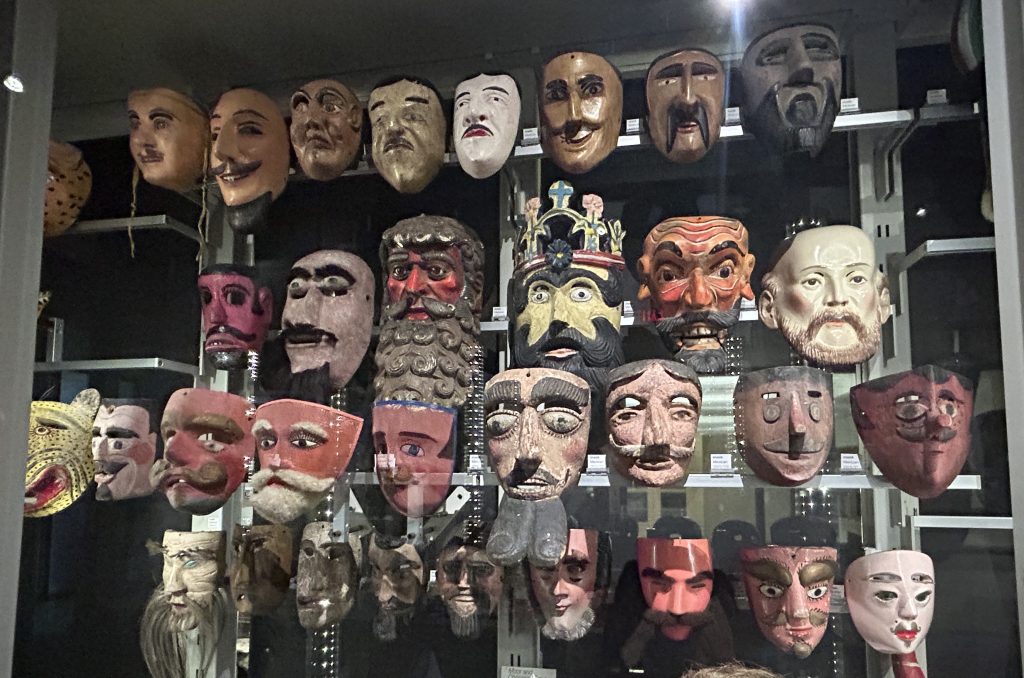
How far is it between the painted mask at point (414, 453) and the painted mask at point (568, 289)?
23 centimetres

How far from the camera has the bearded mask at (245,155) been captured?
2023 millimetres

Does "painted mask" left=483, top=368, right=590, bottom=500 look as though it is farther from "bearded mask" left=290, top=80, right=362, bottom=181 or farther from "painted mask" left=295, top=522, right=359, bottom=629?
"bearded mask" left=290, top=80, right=362, bottom=181

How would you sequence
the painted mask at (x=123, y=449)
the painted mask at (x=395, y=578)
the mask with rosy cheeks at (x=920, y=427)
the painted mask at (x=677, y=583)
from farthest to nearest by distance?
the painted mask at (x=123, y=449), the painted mask at (x=395, y=578), the painted mask at (x=677, y=583), the mask with rosy cheeks at (x=920, y=427)

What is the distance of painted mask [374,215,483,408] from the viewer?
183cm

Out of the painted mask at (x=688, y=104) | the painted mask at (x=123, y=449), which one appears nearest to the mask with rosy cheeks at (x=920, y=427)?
the painted mask at (x=688, y=104)

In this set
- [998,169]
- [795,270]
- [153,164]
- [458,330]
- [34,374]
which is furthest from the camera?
[153,164]

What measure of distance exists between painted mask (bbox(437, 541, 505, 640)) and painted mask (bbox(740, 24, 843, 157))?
1.13 meters

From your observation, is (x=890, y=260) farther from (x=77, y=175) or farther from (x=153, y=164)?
(x=77, y=175)

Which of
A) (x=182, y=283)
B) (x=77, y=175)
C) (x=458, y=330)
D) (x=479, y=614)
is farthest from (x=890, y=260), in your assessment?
(x=77, y=175)

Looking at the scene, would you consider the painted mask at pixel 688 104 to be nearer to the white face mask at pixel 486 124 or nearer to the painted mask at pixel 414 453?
the white face mask at pixel 486 124

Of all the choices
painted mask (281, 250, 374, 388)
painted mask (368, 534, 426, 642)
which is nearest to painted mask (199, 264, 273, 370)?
painted mask (281, 250, 374, 388)

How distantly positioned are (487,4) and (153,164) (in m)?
0.94

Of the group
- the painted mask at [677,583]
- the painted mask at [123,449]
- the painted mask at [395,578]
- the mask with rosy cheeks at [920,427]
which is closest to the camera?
the mask with rosy cheeks at [920,427]

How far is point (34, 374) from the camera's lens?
149 cm
